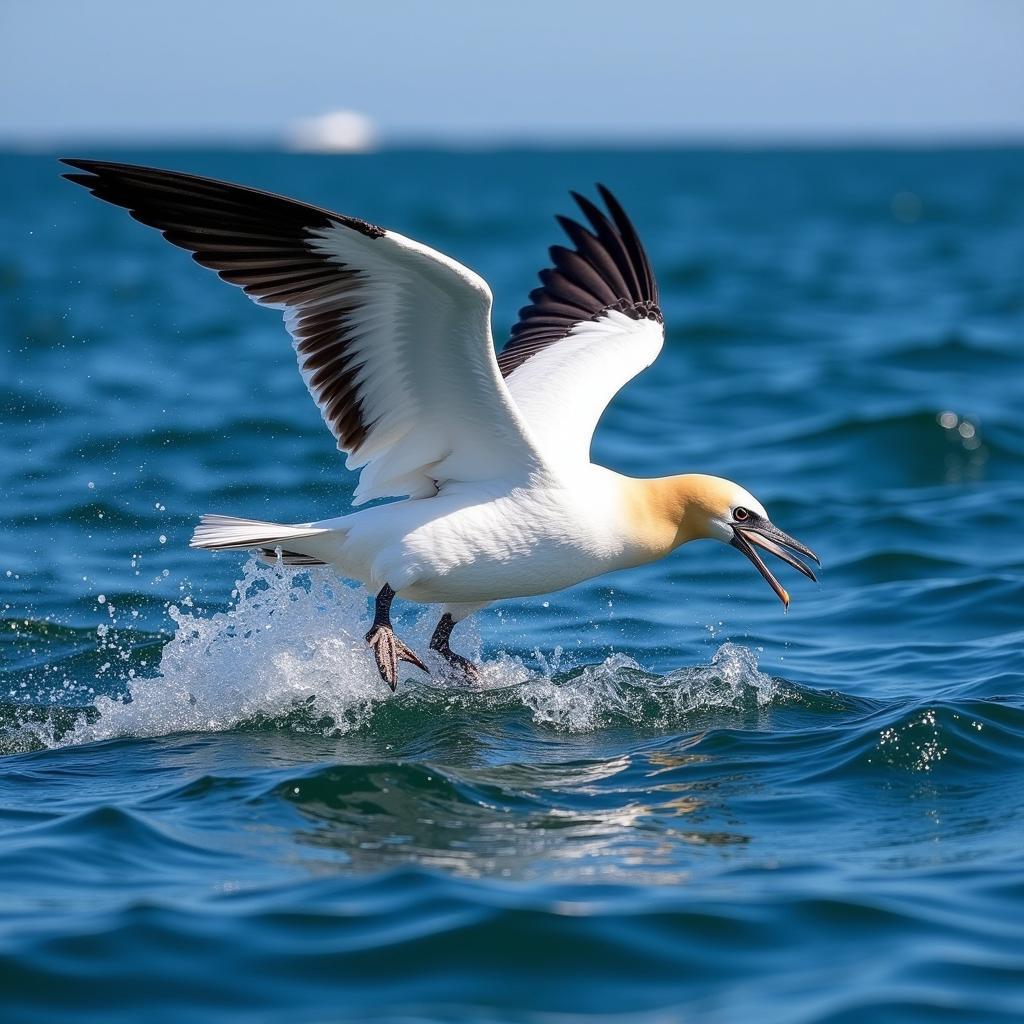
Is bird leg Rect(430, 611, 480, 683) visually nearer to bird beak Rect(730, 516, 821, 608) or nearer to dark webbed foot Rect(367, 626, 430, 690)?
dark webbed foot Rect(367, 626, 430, 690)

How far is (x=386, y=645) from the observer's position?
8320 millimetres

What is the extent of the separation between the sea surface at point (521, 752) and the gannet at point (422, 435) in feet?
2.20

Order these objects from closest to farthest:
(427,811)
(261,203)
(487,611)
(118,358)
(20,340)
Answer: (427,811)
(261,203)
(487,611)
(118,358)
(20,340)

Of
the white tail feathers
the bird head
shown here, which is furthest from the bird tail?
the bird head

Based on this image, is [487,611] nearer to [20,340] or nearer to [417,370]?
[417,370]

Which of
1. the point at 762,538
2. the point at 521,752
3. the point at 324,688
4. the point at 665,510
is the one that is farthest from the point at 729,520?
the point at 324,688

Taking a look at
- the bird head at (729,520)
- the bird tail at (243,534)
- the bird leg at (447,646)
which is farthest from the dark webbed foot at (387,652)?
the bird head at (729,520)

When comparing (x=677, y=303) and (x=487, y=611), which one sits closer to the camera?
(x=487, y=611)

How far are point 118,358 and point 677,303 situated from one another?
38.9 ft

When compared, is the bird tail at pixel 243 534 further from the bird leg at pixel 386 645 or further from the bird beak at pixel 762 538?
the bird beak at pixel 762 538

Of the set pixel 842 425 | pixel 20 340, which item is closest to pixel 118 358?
pixel 20 340

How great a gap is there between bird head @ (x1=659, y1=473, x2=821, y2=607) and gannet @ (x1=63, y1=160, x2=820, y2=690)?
1 centimetres

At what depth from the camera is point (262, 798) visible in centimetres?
700

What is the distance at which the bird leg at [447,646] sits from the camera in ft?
30.0
